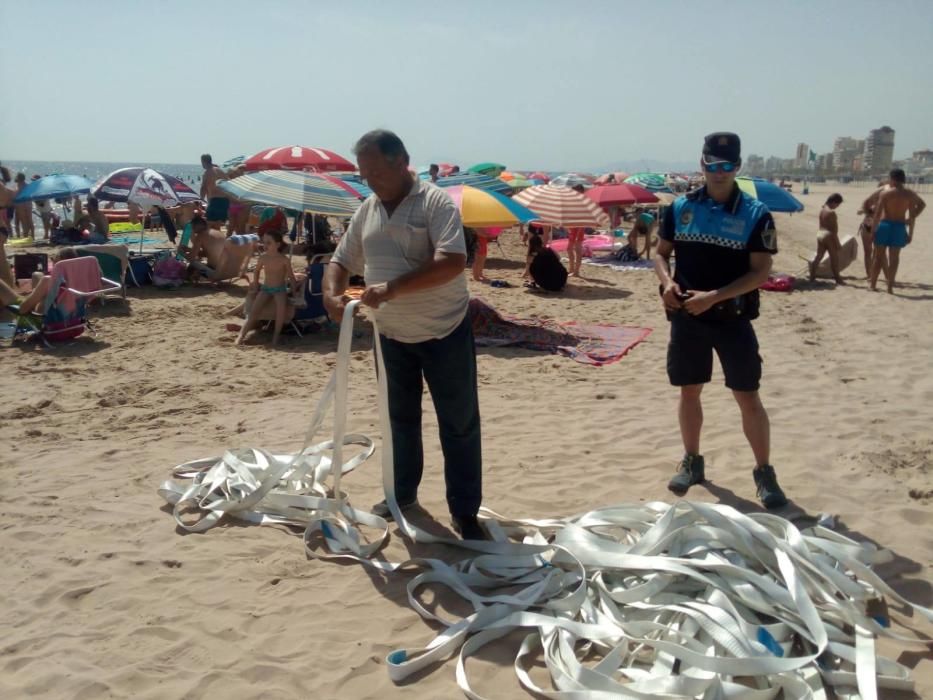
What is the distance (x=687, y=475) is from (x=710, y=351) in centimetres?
72

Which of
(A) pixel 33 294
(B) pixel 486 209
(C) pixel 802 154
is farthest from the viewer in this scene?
(C) pixel 802 154

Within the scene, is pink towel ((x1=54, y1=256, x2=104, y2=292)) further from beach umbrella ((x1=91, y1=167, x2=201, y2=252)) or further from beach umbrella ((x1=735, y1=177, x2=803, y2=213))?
beach umbrella ((x1=735, y1=177, x2=803, y2=213))

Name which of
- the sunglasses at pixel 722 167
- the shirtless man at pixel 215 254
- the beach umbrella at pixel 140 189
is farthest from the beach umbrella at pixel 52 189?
the sunglasses at pixel 722 167

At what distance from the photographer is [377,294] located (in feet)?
10.3

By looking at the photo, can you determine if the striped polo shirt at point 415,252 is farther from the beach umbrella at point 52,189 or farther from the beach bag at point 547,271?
the beach umbrella at point 52,189

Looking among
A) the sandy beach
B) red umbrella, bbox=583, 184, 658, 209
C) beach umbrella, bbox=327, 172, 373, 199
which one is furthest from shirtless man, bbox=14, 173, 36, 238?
red umbrella, bbox=583, 184, 658, 209

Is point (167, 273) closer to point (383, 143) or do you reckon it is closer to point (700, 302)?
point (383, 143)

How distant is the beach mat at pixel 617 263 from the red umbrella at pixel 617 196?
1.33m

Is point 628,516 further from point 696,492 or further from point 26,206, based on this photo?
point 26,206

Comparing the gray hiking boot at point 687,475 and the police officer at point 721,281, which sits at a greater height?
the police officer at point 721,281

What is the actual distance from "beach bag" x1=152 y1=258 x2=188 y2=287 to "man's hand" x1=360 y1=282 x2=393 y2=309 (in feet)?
28.1

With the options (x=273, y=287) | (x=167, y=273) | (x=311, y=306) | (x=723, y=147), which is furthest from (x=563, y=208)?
(x=723, y=147)

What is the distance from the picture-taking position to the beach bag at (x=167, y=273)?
10.9m

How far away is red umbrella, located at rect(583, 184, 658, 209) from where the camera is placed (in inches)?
619
